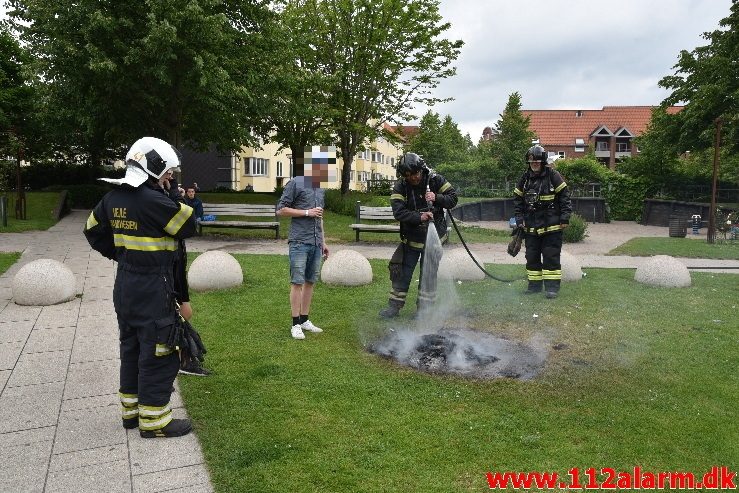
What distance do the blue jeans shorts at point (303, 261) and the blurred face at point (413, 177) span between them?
1.35 m

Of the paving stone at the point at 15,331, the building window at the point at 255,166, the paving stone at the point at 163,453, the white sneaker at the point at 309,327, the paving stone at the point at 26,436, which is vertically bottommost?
the paving stone at the point at 26,436

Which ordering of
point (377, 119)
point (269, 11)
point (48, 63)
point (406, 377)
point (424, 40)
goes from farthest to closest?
point (377, 119)
point (424, 40)
point (269, 11)
point (48, 63)
point (406, 377)

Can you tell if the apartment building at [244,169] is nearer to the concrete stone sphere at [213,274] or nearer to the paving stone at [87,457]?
the concrete stone sphere at [213,274]

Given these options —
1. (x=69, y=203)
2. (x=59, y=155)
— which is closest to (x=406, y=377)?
(x=69, y=203)

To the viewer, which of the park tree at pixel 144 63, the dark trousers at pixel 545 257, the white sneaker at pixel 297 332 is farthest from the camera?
the park tree at pixel 144 63

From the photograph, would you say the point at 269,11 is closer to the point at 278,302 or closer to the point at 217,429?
the point at 278,302

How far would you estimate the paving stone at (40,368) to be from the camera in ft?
16.6

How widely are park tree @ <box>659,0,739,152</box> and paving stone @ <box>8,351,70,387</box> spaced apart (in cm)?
2975

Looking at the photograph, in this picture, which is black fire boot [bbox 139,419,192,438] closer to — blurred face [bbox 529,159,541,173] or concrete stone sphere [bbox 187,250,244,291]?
concrete stone sphere [bbox 187,250,244,291]

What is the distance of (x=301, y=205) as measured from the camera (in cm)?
613

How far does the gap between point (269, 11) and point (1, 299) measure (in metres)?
16.4

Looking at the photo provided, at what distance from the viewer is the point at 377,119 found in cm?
3080

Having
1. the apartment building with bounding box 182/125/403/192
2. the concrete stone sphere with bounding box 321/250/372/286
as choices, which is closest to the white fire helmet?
the concrete stone sphere with bounding box 321/250/372/286

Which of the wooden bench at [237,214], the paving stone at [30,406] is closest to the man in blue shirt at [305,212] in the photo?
the paving stone at [30,406]
